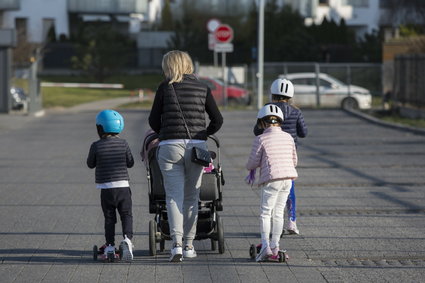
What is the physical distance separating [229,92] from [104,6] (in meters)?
35.8

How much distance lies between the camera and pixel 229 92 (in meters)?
38.0

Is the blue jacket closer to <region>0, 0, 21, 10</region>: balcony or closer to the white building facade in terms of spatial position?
<region>0, 0, 21, 10</region>: balcony

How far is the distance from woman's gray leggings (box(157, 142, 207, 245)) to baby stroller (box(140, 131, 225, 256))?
12 centimetres

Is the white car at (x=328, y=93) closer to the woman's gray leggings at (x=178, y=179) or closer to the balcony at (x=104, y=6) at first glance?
the woman's gray leggings at (x=178, y=179)

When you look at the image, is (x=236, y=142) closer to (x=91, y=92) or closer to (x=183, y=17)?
(x=91, y=92)

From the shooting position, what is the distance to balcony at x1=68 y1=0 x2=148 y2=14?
71.3 metres

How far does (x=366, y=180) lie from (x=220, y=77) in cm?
2536

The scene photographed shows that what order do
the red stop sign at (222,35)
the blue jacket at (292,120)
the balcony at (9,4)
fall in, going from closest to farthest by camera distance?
the blue jacket at (292,120) → the red stop sign at (222,35) → the balcony at (9,4)

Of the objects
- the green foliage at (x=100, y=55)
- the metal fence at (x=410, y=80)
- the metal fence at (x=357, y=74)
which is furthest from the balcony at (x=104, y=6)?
the metal fence at (x=410, y=80)

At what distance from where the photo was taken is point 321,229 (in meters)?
10.2

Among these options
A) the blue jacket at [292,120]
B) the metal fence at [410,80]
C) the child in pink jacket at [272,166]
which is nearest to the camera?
the child in pink jacket at [272,166]

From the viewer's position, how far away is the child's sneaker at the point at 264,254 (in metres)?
8.31

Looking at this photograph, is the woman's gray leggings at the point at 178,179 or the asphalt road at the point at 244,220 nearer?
the asphalt road at the point at 244,220

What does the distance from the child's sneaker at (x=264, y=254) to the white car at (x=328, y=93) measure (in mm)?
28399
